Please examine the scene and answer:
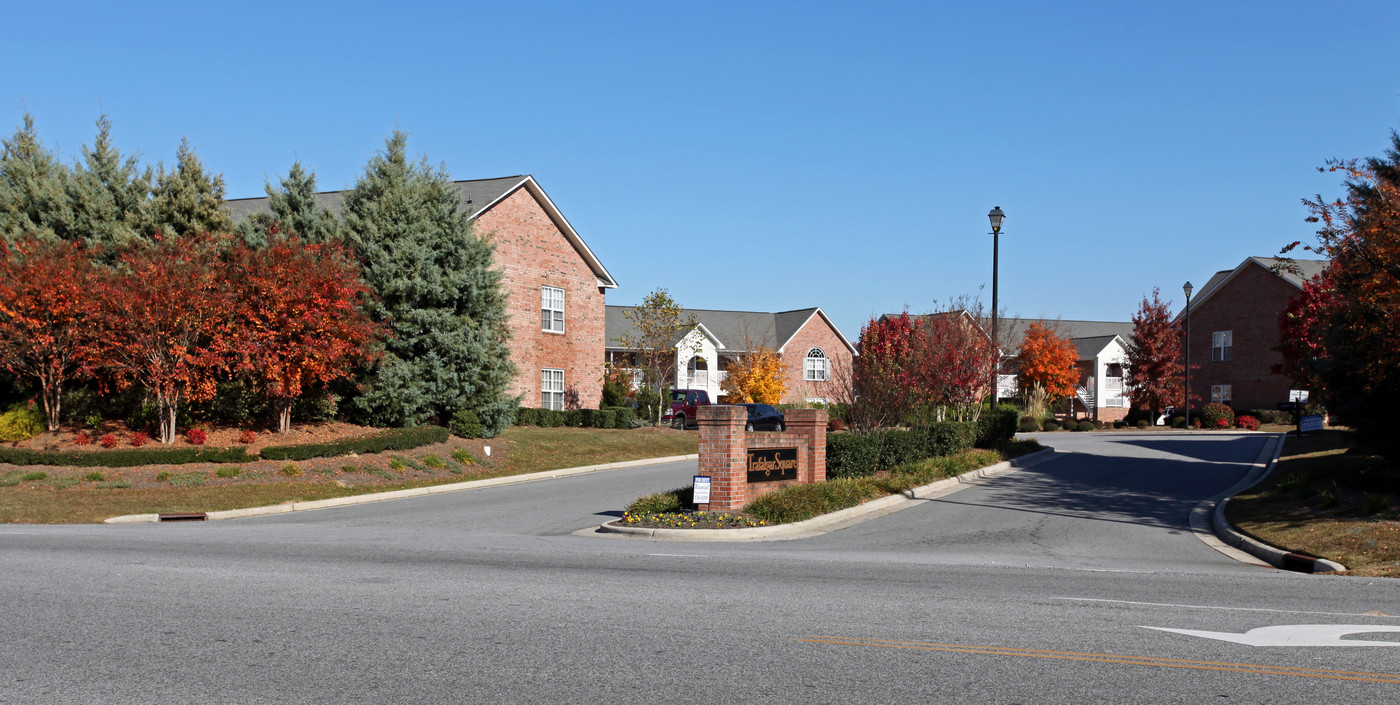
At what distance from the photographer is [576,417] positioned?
3606 cm

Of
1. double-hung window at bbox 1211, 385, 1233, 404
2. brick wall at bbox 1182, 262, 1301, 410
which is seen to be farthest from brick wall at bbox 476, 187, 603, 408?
double-hung window at bbox 1211, 385, 1233, 404

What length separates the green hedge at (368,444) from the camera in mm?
22141

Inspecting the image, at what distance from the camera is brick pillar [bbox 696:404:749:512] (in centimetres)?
1588

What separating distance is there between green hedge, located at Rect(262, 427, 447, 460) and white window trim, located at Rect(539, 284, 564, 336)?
36.7 feet

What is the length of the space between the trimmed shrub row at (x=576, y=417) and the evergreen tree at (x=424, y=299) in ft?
21.9

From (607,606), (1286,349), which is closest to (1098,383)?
(1286,349)

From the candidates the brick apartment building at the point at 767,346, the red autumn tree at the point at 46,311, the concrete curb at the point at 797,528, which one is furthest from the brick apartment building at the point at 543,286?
the brick apartment building at the point at 767,346

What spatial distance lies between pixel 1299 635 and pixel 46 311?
24.2 meters

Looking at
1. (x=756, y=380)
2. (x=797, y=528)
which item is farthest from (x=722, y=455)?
(x=756, y=380)

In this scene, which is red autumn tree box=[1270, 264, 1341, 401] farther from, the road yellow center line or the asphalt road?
the road yellow center line

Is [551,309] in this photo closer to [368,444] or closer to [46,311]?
[368,444]

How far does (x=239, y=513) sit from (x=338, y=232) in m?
10.2

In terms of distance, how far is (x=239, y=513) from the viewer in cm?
1873

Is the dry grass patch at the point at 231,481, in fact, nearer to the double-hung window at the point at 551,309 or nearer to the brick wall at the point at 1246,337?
the double-hung window at the point at 551,309
